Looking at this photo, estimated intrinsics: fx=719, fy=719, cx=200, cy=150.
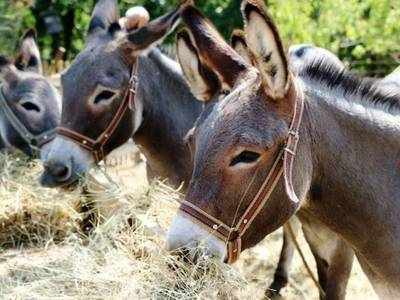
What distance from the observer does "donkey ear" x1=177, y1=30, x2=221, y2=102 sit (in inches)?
122

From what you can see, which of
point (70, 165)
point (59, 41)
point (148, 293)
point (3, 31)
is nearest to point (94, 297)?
point (148, 293)

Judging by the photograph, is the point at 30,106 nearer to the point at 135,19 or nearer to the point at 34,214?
the point at 34,214

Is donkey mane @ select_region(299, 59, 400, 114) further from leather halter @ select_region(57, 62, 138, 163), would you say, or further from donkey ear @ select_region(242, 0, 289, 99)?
leather halter @ select_region(57, 62, 138, 163)

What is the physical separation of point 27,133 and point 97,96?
140 cm

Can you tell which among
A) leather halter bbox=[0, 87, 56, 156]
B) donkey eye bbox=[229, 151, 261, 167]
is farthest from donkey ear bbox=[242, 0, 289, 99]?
leather halter bbox=[0, 87, 56, 156]

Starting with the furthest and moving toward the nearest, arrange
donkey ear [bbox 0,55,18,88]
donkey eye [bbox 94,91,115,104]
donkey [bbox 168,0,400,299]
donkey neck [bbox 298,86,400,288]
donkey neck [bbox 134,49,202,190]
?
donkey ear [bbox 0,55,18,88], donkey neck [bbox 134,49,202,190], donkey eye [bbox 94,91,115,104], donkey neck [bbox 298,86,400,288], donkey [bbox 168,0,400,299]

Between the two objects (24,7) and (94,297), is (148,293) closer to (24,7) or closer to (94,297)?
(94,297)

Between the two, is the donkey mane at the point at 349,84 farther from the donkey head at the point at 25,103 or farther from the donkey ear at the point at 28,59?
the donkey ear at the point at 28,59

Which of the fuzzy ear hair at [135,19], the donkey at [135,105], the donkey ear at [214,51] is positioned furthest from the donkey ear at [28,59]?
the donkey ear at [214,51]

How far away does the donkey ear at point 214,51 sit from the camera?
2879 mm

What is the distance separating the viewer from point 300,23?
25.6 ft

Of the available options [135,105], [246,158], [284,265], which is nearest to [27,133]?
[135,105]

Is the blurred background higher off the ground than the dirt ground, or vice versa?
the dirt ground

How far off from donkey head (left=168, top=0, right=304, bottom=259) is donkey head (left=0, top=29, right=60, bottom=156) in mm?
3054
